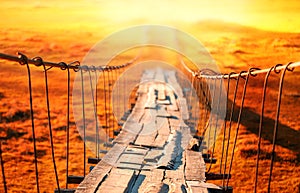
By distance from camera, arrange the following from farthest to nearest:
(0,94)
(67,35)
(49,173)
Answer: (67,35)
(0,94)
(49,173)

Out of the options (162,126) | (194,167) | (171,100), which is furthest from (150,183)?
(171,100)

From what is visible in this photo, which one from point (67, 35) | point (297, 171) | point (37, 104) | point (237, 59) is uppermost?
point (67, 35)

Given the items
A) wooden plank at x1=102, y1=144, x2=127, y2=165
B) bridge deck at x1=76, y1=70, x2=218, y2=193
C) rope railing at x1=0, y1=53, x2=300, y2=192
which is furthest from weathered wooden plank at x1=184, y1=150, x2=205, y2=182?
wooden plank at x1=102, y1=144, x2=127, y2=165

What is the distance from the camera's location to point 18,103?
9125 mm

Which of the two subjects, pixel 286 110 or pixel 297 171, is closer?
pixel 297 171

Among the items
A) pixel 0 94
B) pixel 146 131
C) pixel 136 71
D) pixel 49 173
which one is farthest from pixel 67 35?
pixel 146 131

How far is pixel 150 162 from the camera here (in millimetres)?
2682

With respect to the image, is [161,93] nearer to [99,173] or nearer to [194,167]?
[194,167]

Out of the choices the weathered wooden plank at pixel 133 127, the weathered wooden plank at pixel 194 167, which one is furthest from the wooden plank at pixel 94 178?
the weathered wooden plank at pixel 133 127

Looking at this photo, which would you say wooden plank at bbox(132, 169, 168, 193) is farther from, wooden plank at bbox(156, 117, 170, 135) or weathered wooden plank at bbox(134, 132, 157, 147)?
wooden plank at bbox(156, 117, 170, 135)

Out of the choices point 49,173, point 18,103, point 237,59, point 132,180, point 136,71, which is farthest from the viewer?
point 237,59

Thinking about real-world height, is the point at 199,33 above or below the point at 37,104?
above

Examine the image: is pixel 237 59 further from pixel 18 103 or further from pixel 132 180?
pixel 132 180

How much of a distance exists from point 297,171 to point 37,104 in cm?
636
